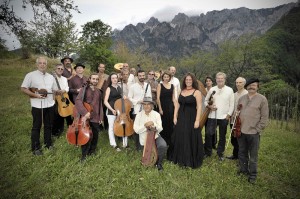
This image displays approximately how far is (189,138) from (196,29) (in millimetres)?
169526

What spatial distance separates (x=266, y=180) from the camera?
4.96 meters

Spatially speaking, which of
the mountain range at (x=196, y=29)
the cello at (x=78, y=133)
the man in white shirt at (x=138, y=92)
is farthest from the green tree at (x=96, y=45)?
the mountain range at (x=196, y=29)

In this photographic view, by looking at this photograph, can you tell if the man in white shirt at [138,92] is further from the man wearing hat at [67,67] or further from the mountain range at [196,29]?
the mountain range at [196,29]

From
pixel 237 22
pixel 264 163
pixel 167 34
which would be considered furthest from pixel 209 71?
pixel 237 22

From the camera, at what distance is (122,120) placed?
5520 millimetres

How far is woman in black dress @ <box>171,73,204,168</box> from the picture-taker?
5145 millimetres

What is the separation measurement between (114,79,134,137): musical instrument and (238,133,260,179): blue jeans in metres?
2.79

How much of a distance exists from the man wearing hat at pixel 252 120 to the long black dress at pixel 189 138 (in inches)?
39.9

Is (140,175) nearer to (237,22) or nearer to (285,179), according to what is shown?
(285,179)

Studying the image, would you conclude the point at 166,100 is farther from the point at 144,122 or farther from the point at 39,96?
the point at 39,96

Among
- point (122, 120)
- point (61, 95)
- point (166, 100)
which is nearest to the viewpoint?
point (122, 120)

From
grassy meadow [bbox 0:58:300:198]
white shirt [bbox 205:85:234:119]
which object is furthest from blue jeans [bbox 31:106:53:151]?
white shirt [bbox 205:85:234:119]

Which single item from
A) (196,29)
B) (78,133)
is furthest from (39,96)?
(196,29)

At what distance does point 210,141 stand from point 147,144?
1.99 m
